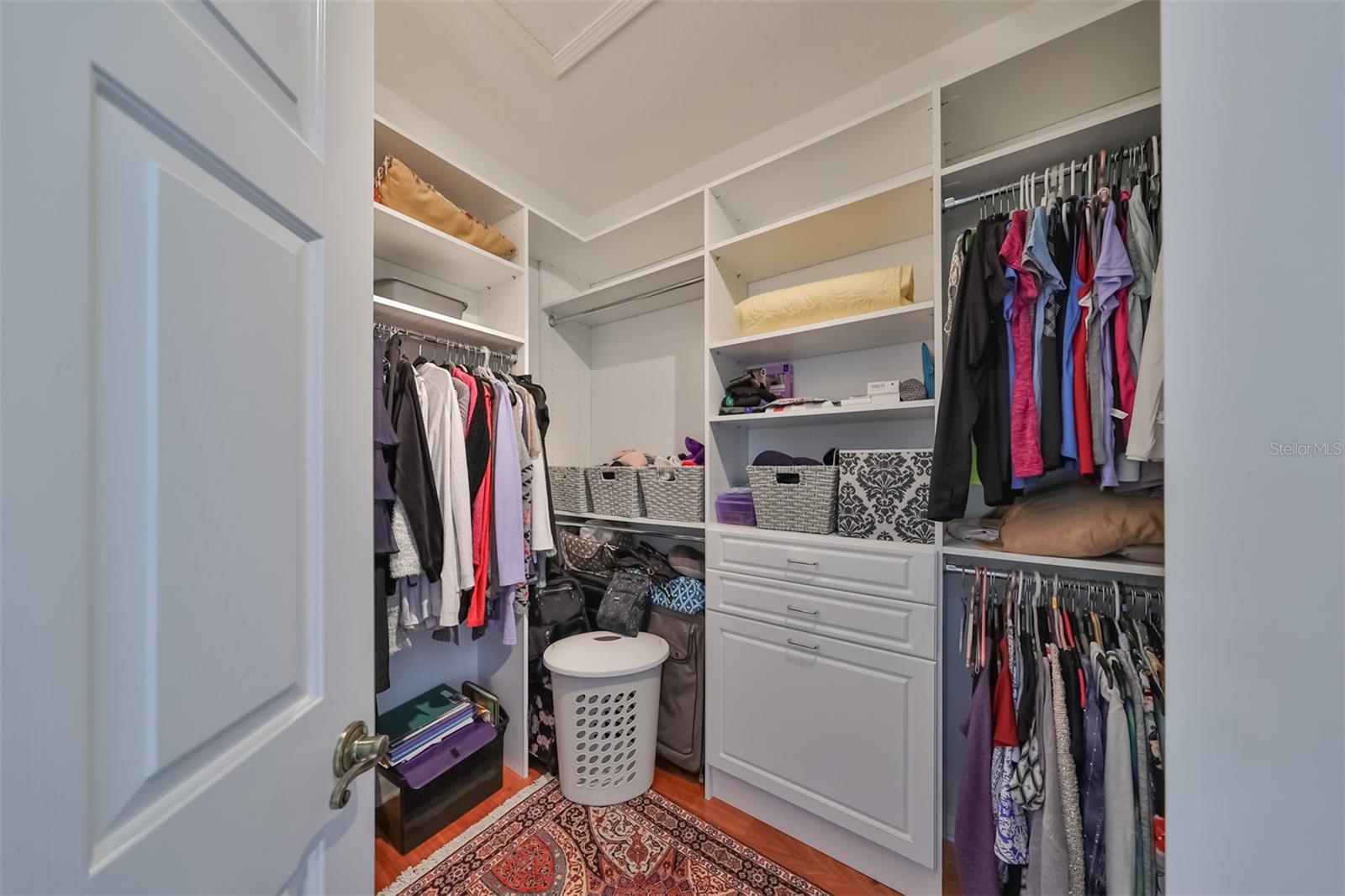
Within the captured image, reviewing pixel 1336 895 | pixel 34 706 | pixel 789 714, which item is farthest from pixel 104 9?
pixel 789 714

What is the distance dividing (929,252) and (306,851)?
2.14 metres

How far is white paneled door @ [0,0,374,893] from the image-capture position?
27cm

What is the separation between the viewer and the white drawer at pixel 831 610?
1.35 m

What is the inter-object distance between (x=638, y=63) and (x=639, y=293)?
846 millimetres

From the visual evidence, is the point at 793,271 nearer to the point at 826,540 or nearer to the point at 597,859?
the point at 826,540

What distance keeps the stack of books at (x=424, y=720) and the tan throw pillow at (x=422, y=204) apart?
1.78m

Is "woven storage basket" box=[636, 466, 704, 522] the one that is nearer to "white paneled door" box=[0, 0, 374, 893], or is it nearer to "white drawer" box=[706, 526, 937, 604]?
"white drawer" box=[706, 526, 937, 604]

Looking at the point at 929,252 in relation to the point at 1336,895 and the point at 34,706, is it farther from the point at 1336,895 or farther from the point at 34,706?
the point at 34,706

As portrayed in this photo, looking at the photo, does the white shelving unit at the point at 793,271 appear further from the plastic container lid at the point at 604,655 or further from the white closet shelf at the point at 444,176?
the plastic container lid at the point at 604,655

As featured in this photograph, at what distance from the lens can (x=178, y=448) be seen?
0.37 m

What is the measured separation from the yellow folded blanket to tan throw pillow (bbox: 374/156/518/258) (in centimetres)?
104

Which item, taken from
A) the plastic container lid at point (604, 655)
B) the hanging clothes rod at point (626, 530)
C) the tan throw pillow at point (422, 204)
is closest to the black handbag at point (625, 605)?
the plastic container lid at point (604, 655)

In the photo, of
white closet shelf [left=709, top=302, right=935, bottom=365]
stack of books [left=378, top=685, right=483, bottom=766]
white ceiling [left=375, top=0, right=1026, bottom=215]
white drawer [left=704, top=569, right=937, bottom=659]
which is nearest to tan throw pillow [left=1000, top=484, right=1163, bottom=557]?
white drawer [left=704, top=569, right=937, bottom=659]

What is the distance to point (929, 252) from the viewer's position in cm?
168
